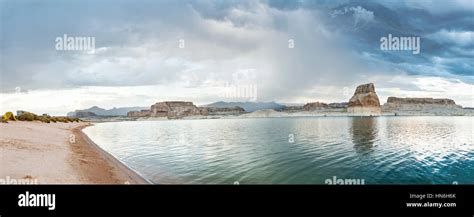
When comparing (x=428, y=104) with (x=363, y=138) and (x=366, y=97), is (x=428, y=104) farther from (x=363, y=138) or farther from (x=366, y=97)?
(x=363, y=138)

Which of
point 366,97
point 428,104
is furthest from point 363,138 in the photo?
point 366,97

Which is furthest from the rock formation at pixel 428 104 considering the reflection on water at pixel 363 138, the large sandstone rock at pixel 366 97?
the reflection on water at pixel 363 138

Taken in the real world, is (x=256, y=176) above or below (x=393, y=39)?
below

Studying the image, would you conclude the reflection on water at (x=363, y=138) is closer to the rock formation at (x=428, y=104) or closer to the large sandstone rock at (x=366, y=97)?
the large sandstone rock at (x=366, y=97)

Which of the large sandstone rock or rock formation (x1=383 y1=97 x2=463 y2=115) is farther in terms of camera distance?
rock formation (x1=383 y1=97 x2=463 y2=115)

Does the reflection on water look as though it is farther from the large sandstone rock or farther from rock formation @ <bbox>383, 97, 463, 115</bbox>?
rock formation @ <bbox>383, 97, 463, 115</bbox>

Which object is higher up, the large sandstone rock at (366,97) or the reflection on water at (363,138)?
the large sandstone rock at (366,97)

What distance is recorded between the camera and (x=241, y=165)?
7094mm

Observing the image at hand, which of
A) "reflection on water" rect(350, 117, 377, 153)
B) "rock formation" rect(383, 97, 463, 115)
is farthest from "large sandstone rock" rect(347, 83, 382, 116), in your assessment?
"reflection on water" rect(350, 117, 377, 153)
